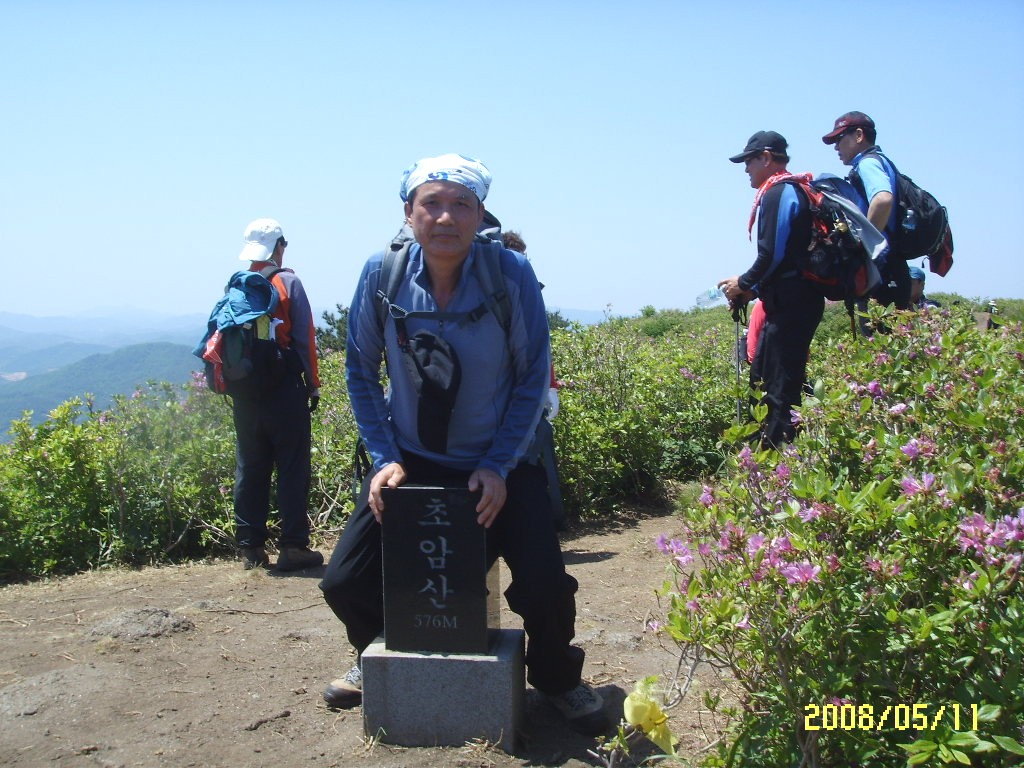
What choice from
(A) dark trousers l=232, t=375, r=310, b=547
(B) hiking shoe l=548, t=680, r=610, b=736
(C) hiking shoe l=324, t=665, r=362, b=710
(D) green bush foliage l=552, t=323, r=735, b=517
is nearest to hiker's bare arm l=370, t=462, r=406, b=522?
(C) hiking shoe l=324, t=665, r=362, b=710

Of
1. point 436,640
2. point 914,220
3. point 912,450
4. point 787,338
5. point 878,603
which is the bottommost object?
point 436,640

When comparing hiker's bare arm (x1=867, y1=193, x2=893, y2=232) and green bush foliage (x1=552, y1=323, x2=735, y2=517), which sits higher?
hiker's bare arm (x1=867, y1=193, x2=893, y2=232)

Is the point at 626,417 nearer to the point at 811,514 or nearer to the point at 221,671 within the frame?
the point at 221,671

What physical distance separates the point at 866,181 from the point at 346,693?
13.7 feet

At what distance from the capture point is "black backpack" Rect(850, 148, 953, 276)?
5.70 m

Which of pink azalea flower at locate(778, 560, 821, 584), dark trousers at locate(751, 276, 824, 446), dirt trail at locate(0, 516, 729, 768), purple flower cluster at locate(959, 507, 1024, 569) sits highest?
dark trousers at locate(751, 276, 824, 446)

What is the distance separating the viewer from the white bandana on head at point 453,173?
9.93 ft

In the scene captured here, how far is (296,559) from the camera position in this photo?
18.0ft

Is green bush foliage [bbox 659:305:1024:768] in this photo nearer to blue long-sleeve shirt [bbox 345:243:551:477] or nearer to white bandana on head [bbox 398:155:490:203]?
blue long-sleeve shirt [bbox 345:243:551:477]

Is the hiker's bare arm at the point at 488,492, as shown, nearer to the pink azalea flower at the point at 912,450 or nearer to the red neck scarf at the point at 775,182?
the pink azalea flower at the point at 912,450

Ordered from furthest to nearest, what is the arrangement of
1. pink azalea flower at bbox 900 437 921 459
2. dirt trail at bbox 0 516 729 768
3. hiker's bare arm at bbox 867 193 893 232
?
hiker's bare arm at bbox 867 193 893 232
dirt trail at bbox 0 516 729 768
pink azalea flower at bbox 900 437 921 459

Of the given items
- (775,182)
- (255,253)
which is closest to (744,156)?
(775,182)

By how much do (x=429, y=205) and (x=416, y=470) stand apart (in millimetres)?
873
